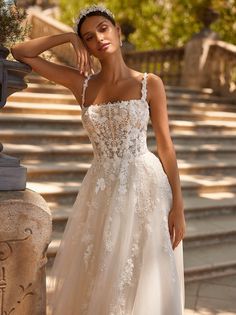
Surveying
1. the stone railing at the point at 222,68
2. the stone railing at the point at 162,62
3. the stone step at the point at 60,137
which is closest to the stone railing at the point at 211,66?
the stone railing at the point at 222,68

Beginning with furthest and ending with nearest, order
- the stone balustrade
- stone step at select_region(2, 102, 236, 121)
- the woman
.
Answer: the stone balustrade < stone step at select_region(2, 102, 236, 121) < the woman

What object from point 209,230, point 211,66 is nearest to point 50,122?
point 209,230

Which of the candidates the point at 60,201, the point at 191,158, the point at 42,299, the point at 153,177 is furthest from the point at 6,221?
the point at 191,158

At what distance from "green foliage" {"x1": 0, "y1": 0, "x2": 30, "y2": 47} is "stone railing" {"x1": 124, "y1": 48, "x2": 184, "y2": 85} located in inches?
370

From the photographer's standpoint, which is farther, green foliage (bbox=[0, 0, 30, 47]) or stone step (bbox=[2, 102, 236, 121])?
stone step (bbox=[2, 102, 236, 121])

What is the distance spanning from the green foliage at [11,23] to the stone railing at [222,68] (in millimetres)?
8027

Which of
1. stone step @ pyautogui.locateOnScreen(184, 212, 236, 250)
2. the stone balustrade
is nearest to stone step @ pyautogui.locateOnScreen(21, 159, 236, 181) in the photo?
stone step @ pyautogui.locateOnScreen(184, 212, 236, 250)

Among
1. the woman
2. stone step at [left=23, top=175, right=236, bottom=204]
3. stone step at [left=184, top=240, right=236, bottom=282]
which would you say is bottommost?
stone step at [left=184, top=240, right=236, bottom=282]

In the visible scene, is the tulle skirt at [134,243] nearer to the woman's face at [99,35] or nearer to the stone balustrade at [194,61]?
the woman's face at [99,35]

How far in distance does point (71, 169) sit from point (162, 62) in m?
7.41

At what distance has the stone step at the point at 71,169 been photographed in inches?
221

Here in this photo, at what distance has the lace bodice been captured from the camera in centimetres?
→ 245

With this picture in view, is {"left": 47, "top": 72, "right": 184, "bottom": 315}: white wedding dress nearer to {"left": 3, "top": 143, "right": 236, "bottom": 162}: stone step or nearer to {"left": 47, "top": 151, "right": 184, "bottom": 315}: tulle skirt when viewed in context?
{"left": 47, "top": 151, "right": 184, "bottom": 315}: tulle skirt

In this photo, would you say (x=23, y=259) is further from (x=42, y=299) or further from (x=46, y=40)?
(x=46, y=40)
